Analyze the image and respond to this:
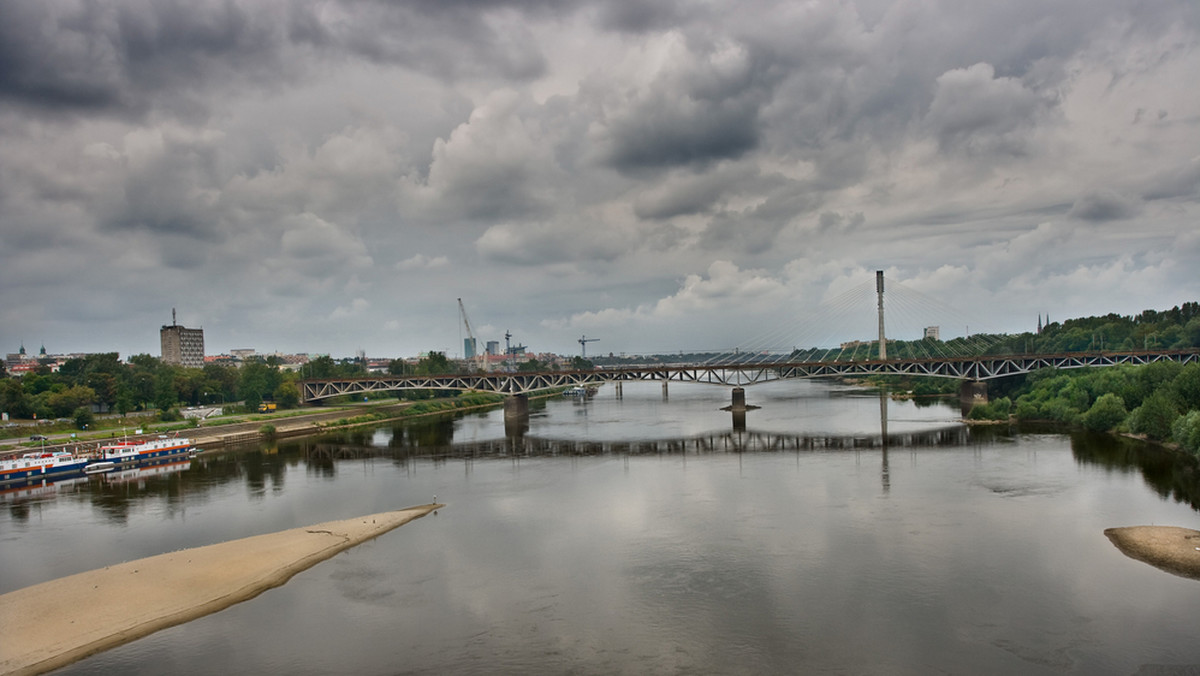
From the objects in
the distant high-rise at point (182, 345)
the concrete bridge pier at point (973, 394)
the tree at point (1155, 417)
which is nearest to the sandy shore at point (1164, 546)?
the tree at point (1155, 417)

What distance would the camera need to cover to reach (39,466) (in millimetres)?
36781

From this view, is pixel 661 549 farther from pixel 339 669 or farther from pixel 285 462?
pixel 285 462

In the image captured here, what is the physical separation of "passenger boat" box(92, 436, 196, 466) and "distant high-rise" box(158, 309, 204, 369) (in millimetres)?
143927

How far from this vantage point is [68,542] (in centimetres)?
2400

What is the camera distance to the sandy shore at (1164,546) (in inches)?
759

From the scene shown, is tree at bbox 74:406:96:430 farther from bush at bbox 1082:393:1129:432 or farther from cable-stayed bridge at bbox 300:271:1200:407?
bush at bbox 1082:393:1129:432

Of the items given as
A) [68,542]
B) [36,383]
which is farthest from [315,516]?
[36,383]

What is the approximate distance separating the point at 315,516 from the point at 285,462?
59.6 ft

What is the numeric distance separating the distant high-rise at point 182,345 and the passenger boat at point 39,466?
14795 cm

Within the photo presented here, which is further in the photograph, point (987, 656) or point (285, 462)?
point (285, 462)

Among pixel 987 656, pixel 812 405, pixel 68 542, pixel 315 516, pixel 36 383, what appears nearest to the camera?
pixel 987 656

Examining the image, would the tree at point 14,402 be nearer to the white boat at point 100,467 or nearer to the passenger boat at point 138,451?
the passenger boat at point 138,451

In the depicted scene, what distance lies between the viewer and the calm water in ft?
48.2

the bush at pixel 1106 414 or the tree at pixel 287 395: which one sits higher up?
the tree at pixel 287 395
